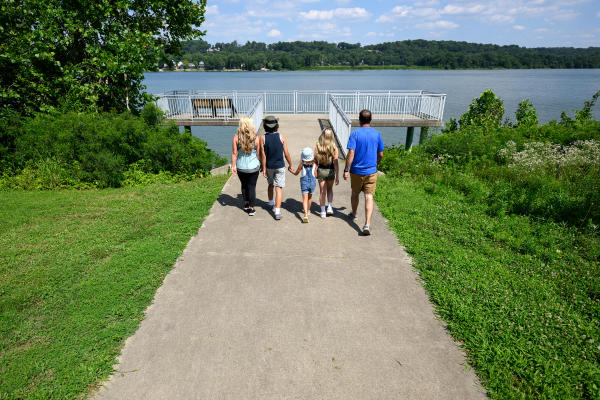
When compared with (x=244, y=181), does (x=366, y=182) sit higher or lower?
higher

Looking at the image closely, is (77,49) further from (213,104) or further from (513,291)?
(513,291)

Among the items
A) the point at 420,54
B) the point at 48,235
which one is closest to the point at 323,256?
the point at 48,235

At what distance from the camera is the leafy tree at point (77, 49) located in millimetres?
9375

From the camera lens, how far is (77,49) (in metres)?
10.7

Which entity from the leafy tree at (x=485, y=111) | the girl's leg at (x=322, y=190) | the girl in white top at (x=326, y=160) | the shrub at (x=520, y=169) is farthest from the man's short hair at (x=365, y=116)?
the leafy tree at (x=485, y=111)

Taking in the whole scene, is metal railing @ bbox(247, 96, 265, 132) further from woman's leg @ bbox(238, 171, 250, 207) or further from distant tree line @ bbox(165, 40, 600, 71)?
distant tree line @ bbox(165, 40, 600, 71)

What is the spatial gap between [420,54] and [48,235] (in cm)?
16918

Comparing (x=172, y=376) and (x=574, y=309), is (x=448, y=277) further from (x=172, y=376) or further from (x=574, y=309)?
(x=172, y=376)

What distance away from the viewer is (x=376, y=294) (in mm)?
3975

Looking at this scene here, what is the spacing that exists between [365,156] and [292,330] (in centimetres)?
294

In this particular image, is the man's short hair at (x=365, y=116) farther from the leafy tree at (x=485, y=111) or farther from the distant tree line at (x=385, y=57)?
the distant tree line at (x=385, y=57)

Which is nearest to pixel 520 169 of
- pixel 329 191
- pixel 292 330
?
pixel 329 191

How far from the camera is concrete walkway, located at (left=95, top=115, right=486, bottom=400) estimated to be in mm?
2816

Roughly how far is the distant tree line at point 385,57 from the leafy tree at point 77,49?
11296 centimetres
